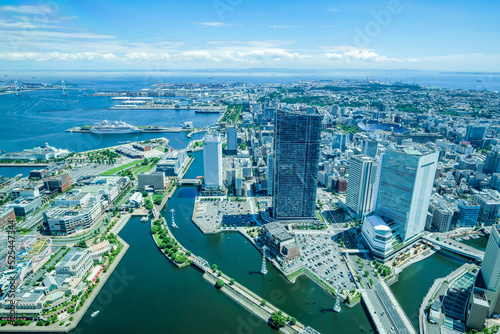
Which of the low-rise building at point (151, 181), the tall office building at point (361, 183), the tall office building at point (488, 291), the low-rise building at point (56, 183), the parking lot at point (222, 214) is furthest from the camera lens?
the low-rise building at point (151, 181)

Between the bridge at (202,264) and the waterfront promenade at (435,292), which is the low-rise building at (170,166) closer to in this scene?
the bridge at (202,264)

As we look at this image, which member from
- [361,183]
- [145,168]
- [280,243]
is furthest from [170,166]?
[361,183]

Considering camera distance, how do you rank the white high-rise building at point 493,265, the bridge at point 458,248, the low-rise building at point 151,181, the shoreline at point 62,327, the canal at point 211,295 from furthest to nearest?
the low-rise building at point 151,181, the bridge at point 458,248, the canal at point 211,295, the white high-rise building at point 493,265, the shoreline at point 62,327

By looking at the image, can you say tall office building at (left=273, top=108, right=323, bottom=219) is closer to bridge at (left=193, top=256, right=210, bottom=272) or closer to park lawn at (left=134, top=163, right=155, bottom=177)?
bridge at (left=193, top=256, right=210, bottom=272)

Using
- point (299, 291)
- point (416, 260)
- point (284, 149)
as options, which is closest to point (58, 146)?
point (284, 149)

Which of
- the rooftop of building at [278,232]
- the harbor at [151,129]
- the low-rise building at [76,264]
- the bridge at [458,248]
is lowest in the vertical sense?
the bridge at [458,248]

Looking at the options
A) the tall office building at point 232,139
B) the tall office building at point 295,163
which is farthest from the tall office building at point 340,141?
the tall office building at point 295,163

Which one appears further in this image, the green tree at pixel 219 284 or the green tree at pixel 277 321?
the green tree at pixel 219 284

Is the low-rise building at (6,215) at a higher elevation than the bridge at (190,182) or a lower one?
higher
